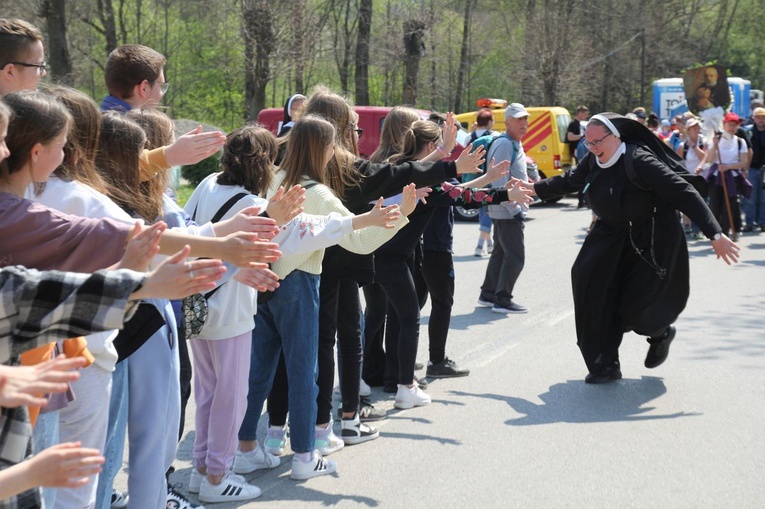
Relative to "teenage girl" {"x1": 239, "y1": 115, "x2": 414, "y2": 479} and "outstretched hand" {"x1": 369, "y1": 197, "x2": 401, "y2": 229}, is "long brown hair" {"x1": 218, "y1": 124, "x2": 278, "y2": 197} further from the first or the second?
"outstretched hand" {"x1": 369, "y1": 197, "x2": 401, "y2": 229}

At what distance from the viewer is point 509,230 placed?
9156 mm

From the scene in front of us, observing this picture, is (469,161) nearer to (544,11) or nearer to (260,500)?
(260,500)

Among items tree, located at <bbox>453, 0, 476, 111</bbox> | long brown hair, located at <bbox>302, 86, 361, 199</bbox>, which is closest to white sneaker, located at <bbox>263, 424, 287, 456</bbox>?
long brown hair, located at <bbox>302, 86, 361, 199</bbox>

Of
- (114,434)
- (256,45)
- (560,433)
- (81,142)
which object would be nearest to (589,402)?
(560,433)

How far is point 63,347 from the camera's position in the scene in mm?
2521

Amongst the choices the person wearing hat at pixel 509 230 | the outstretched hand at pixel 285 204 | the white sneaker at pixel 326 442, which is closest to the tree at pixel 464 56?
the person wearing hat at pixel 509 230

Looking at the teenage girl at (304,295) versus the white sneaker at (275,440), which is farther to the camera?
the white sneaker at (275,440)

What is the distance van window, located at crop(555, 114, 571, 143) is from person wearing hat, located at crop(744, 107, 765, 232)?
18.4 feet

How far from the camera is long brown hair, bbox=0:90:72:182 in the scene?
103 inches

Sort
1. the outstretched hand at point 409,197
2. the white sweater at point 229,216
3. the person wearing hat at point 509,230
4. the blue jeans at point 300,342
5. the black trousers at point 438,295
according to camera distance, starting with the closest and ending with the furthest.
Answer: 1. the white sweater at point 229,216
2. the blue jeans at point 300,342
3. the outstretched hand at point 409,197
4. the black trousers at point 438,295
5. the person wearing hat at point 509,230

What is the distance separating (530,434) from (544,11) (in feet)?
118

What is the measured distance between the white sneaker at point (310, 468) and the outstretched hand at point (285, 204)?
158 cm

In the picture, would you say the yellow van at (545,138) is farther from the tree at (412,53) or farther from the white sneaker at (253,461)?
the white sneaker at (253,461)

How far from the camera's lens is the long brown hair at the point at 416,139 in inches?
231
